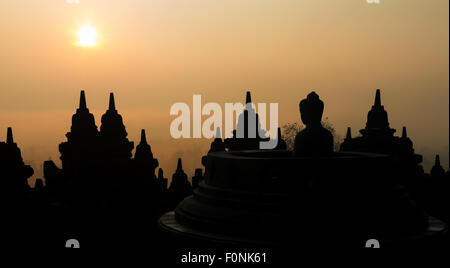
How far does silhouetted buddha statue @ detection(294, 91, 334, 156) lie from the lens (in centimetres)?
1688

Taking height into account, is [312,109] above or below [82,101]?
below

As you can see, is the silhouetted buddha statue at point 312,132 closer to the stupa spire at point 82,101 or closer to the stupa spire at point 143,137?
the stupa spire at point 143,137

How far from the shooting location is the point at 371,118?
32.5 m

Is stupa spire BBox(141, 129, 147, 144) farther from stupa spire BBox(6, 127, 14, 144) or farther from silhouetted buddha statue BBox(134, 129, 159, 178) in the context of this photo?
stupa spire BBox(6, 127, 14, 144)

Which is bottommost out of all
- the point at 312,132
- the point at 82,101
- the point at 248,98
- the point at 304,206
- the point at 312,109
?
the point at 304,206

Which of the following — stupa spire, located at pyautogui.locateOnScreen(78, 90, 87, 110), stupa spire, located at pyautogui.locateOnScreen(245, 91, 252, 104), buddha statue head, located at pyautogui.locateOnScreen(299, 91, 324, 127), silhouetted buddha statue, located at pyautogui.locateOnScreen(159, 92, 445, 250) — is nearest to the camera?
silhouetted buddha statue, located at pyautogui.locateOnScreen(159, 92, 445, 250)

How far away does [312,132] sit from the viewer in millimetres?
16969

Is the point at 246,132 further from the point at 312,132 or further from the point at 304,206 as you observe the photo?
the point at 304,206

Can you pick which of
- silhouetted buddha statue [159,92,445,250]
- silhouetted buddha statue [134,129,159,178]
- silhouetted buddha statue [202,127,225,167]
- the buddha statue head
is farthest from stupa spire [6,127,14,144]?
the buddha statue head

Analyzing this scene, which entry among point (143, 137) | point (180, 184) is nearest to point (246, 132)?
point (180, 184)

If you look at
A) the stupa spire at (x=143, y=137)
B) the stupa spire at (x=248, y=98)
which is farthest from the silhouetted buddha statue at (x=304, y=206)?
the stupa spire at (x=143, y=137)
